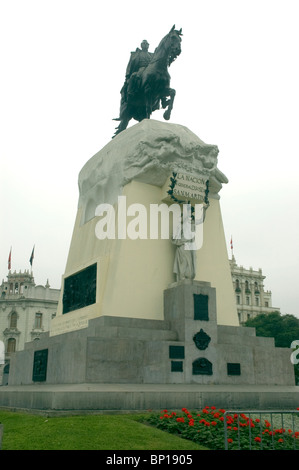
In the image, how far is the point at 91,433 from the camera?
6.53 meters

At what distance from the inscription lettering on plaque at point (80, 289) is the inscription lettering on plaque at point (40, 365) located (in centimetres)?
160

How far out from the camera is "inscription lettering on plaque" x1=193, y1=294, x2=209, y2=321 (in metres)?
12.2

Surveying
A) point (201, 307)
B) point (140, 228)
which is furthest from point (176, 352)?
point (140, 228)

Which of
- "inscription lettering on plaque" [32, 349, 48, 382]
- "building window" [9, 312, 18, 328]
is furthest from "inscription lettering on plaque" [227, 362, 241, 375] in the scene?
"building window" [9, 312, 18, 328]

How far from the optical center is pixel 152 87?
16844 millimetres

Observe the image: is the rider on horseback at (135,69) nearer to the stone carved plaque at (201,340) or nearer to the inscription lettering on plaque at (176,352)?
the stone carved plaque at (201,340)

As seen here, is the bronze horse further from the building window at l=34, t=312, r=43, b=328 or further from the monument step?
the building window at l=34, t=312, r=43, b=328

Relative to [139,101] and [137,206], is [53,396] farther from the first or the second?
[139,101]

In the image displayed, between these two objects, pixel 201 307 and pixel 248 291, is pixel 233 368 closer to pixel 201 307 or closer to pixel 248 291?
pixel 201 307

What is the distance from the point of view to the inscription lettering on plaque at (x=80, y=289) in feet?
44.0

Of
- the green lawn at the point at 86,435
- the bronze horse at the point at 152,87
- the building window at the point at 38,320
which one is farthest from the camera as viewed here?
the building window at the point at 38,320

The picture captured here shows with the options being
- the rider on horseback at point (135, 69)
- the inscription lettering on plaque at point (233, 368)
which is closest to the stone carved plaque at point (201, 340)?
the inscription lettering on plaque at point (233, 368)

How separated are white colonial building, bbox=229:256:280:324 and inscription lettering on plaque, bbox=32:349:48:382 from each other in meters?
47.7

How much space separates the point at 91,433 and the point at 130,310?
613 cm
